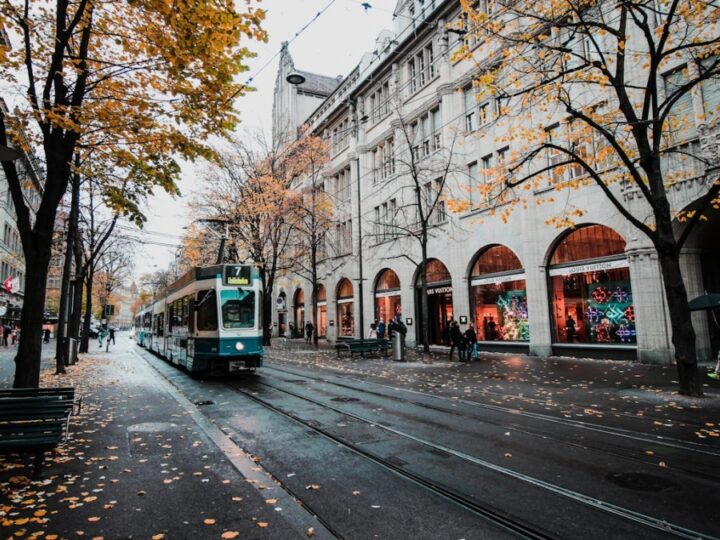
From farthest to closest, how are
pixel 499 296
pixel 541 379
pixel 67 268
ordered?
1. pixel 499 296
2. pixel 67 268
3. pixel 541 379

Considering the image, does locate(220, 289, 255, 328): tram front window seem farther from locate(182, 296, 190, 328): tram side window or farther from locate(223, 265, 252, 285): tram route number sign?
locate(182, 296, 190, 328): tram side window

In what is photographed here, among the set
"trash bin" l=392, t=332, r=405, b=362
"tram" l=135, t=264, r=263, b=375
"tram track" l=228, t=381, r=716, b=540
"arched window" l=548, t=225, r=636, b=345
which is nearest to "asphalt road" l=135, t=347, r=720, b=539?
"tram track" l=228, t=381, r=716, b=540

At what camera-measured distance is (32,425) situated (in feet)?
17.5

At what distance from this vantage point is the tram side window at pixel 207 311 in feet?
45.2

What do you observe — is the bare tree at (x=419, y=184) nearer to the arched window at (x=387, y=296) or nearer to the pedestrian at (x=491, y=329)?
the arched window at (x=387, y=296)

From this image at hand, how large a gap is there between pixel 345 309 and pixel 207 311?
72.8 feet

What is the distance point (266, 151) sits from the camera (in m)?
30.0

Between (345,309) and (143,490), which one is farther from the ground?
(345,309)

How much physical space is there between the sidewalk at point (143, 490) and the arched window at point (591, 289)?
1542 centimetres

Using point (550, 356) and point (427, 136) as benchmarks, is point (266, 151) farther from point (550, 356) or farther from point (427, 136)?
point (550, 356)

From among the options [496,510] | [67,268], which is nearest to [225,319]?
[67,268]

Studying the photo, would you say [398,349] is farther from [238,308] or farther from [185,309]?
[185,309]

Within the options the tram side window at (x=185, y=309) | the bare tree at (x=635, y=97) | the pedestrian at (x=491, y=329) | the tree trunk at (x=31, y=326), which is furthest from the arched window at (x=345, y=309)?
the tree trunk at (x=31, y=326)

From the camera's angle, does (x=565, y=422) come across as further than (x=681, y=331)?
No
